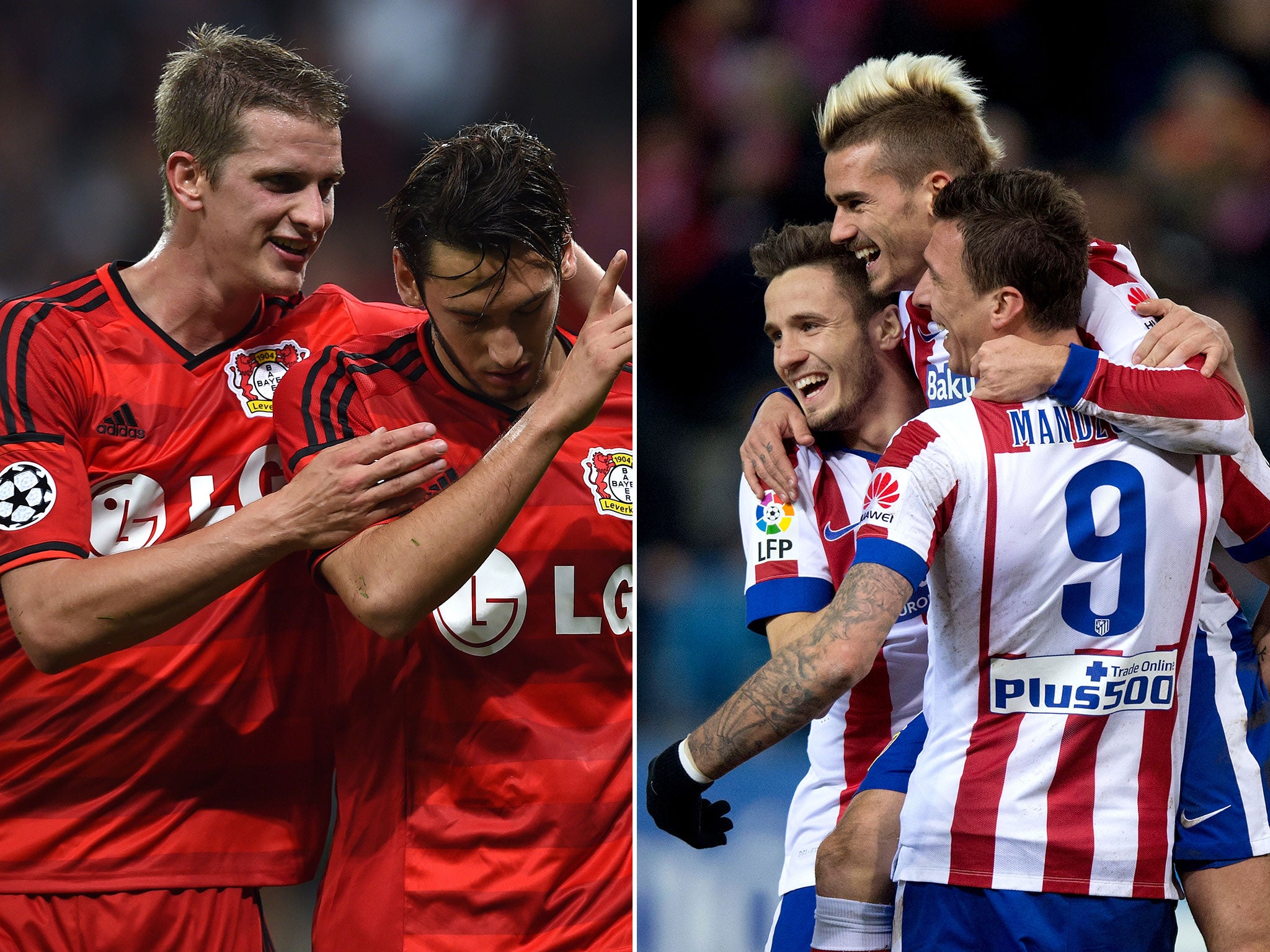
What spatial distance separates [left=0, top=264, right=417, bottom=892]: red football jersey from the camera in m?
2.10

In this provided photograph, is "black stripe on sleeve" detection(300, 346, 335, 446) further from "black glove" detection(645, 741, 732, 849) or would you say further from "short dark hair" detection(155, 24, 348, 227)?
"black glove" detection(645, 741, 732, 849)

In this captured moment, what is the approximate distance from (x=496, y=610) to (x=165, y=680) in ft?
2.18

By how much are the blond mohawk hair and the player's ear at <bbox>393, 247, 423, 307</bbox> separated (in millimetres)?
990

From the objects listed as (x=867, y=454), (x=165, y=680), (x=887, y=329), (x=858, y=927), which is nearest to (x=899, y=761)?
(x=858, y=927)

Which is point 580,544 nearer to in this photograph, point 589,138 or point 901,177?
point 589,138

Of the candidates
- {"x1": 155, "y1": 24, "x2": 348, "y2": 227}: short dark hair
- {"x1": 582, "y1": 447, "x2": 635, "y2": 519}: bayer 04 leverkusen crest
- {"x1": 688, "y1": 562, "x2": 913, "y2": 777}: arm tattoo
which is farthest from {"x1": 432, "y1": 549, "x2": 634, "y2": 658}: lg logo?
{"x1": 155, "y1": 24, "x2": 348, "y2": 227}: short dark hair

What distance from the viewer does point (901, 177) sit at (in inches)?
91.8

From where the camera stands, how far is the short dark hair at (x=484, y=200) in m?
2.11

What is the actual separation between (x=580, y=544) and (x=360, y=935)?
88 centimetres

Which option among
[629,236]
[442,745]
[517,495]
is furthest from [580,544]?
[629,236]

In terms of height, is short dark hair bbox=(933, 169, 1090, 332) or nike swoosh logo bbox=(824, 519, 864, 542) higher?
short dark hair bbox=(933, 169, 1090, 332)

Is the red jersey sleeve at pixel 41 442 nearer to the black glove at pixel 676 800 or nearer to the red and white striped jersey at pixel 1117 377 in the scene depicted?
the black glove at pixel 676 800

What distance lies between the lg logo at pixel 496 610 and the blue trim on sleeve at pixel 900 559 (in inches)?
29.3

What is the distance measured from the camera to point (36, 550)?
1.99 m
